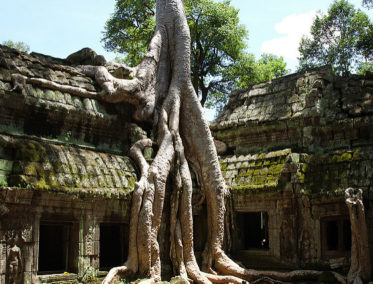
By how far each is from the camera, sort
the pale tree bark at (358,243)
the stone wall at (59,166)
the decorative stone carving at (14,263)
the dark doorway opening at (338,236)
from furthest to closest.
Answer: the dark doorway opening at (338,236), the pale tree bark at (358,243), the stone wall at (59,166), the decorative stone carving at (14,263)

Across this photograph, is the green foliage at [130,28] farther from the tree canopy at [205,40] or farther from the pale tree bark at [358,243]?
the pale tree bark at [358,243]

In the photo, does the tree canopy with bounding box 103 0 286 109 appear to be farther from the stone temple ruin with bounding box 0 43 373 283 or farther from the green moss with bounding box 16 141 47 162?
the green moss with bounding box 16 141 47 162

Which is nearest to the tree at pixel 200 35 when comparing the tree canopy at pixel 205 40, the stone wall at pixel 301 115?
the tree canopy at pixel 205 40

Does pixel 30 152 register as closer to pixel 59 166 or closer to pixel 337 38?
pixel 59 166

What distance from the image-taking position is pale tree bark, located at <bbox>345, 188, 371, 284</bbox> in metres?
8.91

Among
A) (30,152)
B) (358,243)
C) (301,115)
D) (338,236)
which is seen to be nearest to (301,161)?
(301,115)

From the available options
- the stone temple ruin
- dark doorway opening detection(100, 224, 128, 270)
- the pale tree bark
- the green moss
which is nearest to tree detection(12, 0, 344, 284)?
the stone temple ruin

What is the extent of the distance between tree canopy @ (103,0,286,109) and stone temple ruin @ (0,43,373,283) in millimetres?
7982

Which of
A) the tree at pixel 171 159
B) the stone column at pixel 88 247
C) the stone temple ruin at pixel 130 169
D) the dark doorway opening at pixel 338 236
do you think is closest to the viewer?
the stone temple ruin at pixel 130 169

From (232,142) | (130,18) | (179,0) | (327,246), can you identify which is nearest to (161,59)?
(179,0)

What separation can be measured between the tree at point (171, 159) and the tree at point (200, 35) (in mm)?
8041

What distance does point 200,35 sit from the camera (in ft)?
69.0

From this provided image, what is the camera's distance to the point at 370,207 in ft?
30.9

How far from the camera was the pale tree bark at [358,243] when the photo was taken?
29.2 feet
